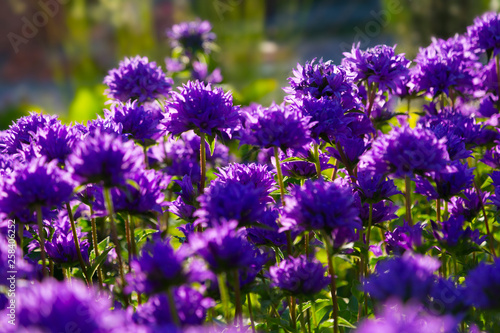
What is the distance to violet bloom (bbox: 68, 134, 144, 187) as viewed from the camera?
1297 mm

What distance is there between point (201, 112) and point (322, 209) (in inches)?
24.9

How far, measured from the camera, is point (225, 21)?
8.66m

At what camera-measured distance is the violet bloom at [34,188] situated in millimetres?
1406

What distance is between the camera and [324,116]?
173 cm

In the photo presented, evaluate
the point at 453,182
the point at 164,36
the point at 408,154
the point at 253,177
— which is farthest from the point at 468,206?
the point at 164,36

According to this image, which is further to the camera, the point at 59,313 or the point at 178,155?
the point at 178,155

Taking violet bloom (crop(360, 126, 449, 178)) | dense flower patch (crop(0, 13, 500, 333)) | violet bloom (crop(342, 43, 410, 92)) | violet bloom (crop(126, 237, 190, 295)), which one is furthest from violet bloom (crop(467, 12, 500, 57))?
violet bloom (crop(126, 237, 190, 295))

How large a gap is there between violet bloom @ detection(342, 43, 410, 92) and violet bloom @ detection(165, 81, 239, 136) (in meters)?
0.50

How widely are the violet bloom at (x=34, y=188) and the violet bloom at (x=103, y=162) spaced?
0.09m

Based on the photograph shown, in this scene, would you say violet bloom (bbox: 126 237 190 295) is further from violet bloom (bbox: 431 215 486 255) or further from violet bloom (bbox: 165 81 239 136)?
violet bloom (bbox: 431 215 486 255)

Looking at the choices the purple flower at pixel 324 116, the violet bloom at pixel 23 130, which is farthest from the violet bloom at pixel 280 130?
the violet bloom at pixel 23 130

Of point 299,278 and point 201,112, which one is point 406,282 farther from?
point 201,112

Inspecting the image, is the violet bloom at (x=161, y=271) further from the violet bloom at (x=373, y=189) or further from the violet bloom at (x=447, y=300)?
the violet bloom at (x=373, y=189)

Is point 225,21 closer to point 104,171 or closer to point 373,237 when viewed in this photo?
point 373,237
